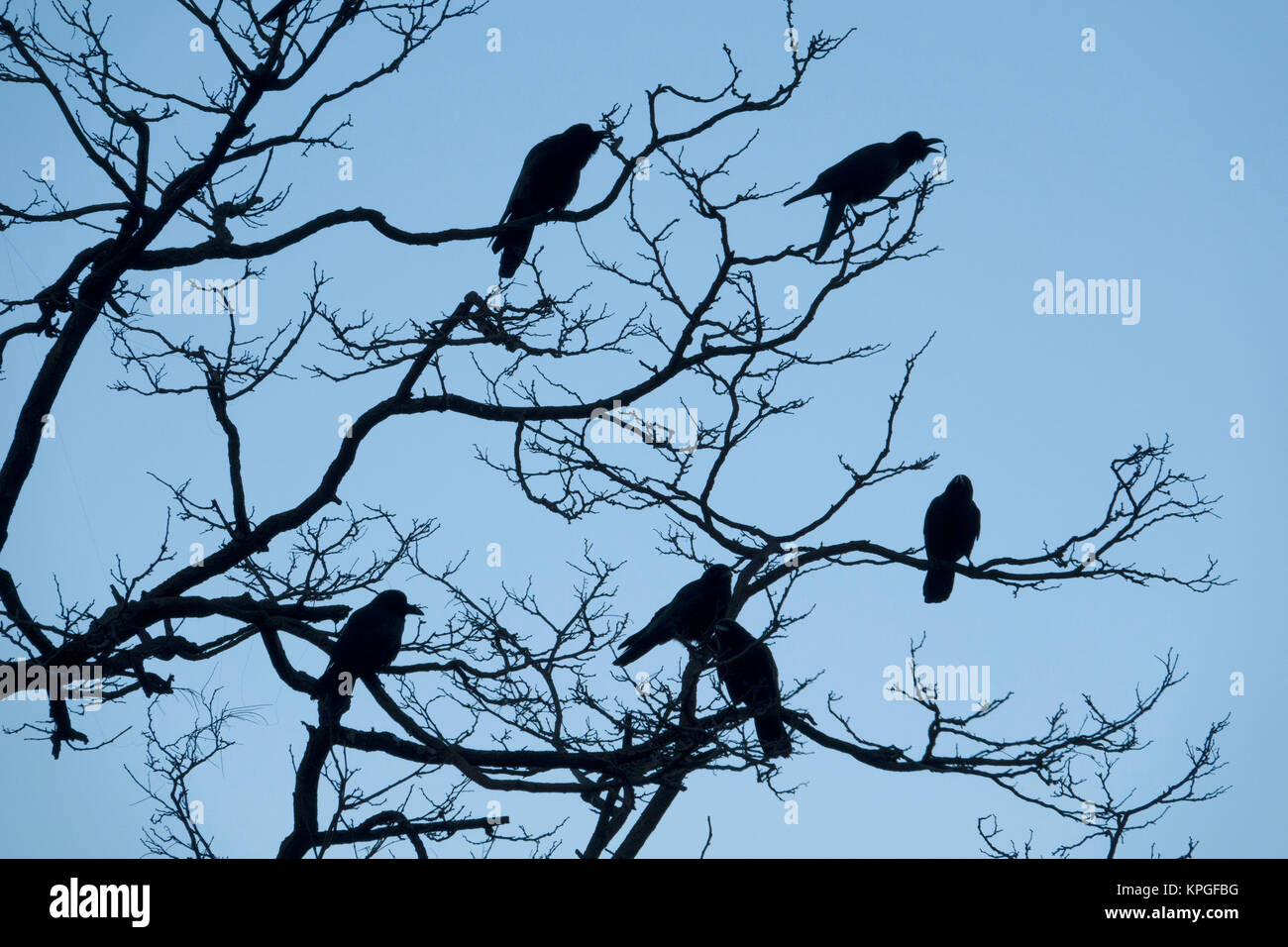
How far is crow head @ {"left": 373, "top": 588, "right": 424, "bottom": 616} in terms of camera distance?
6.76 meters

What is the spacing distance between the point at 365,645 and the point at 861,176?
4569 mm

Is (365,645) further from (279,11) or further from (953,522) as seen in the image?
(953,522)

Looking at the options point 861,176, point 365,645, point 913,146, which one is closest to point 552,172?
point 861,176

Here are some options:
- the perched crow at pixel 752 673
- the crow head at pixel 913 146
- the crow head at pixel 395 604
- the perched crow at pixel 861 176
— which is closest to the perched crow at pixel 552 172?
the perched crow at pixel 861 176

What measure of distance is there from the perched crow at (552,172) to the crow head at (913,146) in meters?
2.28

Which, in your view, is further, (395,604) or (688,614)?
(688,614)

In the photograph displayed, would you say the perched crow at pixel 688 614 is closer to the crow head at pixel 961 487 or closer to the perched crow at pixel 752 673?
the perched crow at pixel 752 673

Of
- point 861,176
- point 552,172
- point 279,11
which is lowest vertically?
point 279,11

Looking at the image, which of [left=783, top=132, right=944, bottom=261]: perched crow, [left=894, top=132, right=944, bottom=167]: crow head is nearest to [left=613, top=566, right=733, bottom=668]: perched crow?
[left=783, top=132, right=944, bottom=261]: perched crow

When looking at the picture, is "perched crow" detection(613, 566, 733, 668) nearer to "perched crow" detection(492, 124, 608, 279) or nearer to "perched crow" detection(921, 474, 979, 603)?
"perched crow" detection(921, 474, 979, 603)

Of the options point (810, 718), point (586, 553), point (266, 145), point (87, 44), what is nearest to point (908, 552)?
point (810, 718)

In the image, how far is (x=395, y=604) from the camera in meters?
6.78
